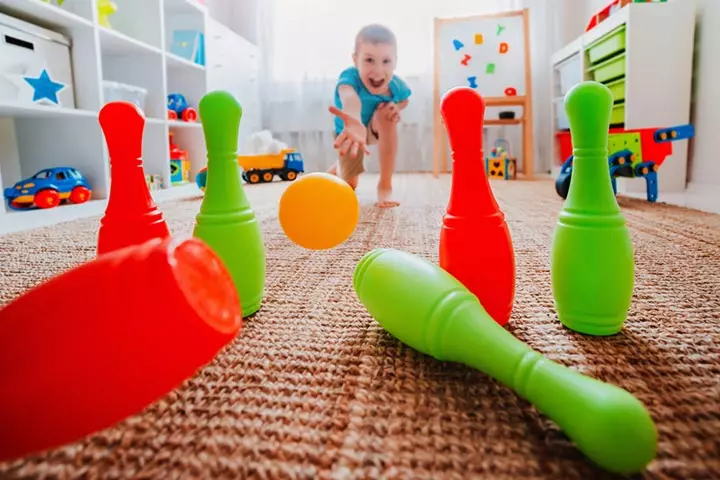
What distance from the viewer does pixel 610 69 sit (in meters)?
2.02

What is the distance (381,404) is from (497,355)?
0.09 m

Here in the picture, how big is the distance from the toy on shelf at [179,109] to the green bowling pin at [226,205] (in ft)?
6.02

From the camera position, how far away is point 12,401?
0.27m

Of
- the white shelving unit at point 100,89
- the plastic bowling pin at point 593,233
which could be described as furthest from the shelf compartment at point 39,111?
the plastic bowling pin at point 593,233

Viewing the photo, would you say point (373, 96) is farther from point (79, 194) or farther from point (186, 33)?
point (186, 33)

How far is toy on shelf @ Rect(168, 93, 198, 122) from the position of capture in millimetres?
2209

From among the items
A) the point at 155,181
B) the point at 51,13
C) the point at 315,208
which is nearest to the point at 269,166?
the point at 155,181

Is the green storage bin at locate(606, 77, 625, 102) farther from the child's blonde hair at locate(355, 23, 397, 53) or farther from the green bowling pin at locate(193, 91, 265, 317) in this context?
the green bowling pin at locate(193, 91, 265, 317)

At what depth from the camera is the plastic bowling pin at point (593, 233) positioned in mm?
445

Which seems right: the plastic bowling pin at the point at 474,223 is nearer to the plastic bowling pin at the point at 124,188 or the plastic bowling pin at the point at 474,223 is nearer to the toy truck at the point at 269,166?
the plastic bowling pin at the point at 124,188

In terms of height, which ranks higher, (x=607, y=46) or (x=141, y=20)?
(x=141, y=20)

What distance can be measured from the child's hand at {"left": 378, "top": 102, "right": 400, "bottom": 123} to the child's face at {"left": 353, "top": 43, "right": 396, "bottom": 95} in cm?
7

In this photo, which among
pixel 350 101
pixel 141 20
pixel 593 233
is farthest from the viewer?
pixel 141 20

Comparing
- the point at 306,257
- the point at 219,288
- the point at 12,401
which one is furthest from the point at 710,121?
the point at 12,401
